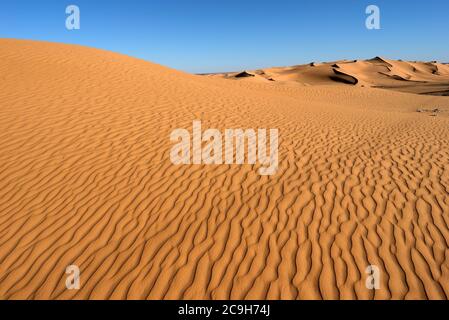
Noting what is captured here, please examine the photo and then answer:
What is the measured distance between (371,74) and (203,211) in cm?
5621

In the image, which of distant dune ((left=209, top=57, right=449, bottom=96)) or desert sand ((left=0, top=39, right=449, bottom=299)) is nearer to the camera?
desert sand ((left=0, top=39, right=449, bottom=299))

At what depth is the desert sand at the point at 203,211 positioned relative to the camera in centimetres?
366

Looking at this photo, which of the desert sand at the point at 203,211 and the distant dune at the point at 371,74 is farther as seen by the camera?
the distant dune at the point at 371,74

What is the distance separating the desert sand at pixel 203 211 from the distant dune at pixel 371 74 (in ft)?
101

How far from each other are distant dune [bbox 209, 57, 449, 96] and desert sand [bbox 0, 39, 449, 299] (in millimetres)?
30784

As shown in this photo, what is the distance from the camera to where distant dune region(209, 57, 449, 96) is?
40.3m

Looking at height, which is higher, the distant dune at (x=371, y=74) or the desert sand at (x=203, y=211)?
the distant dune at (x=371, y=74)

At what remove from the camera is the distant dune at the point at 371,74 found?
40.3m

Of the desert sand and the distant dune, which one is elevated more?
the distant dune

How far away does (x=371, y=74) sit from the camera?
51250 mm

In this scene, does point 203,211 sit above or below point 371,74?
below

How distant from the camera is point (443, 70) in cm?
6034
